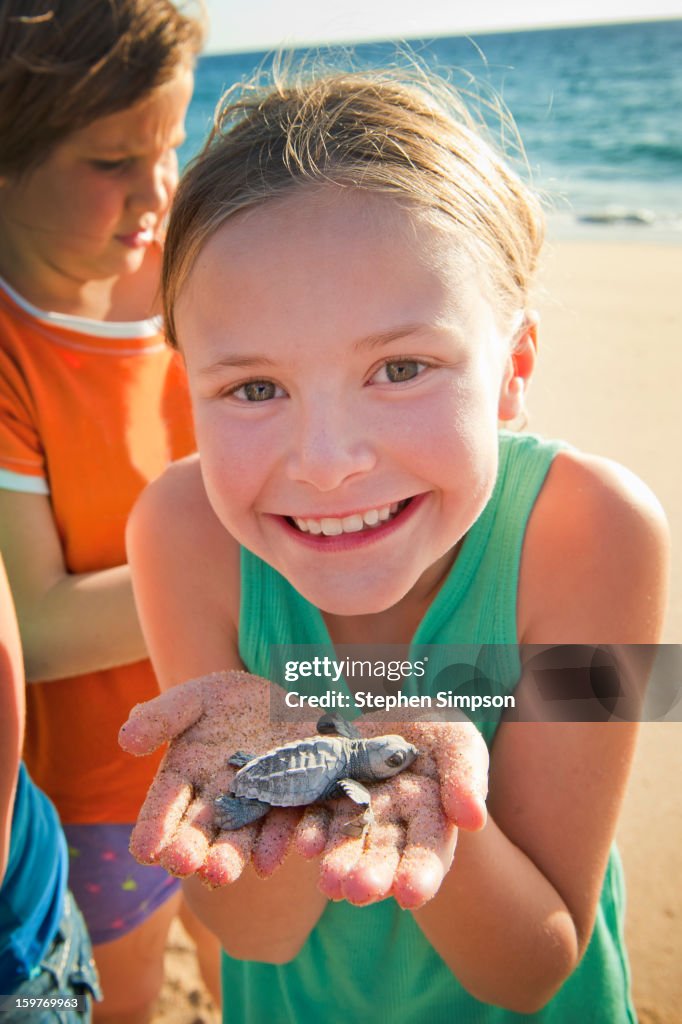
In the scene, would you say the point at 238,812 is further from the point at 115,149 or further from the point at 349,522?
the point at 115,149

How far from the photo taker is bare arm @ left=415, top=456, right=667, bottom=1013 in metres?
1.46

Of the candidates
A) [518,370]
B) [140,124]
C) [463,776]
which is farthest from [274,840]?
[140,124]

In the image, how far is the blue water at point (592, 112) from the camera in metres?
2.66

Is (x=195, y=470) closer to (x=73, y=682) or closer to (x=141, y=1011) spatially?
(x=73, y=682)

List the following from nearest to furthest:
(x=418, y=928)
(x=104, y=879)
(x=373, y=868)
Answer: (x=373, y=868) < (x=418, y=928) < (x=104, y=879)

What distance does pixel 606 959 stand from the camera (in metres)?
1.73

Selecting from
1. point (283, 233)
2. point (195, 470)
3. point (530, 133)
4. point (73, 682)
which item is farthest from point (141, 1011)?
point (530, 133)

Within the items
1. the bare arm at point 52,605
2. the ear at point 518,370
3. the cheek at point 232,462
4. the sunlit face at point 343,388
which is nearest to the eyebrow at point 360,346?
the sunlit face at point 343,388

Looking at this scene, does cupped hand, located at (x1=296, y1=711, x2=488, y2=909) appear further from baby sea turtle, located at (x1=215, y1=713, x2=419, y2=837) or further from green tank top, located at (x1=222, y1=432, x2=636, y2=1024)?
green tank top, located at (x1=222, y1=432, x2=636, y2=1024)

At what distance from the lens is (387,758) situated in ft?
4.18

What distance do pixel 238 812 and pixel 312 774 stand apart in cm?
13

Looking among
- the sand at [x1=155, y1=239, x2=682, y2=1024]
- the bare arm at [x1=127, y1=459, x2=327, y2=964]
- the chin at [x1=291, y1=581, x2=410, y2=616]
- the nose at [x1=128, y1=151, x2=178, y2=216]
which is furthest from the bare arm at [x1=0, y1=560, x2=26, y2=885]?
the sand at [x1=155, y1=239, x2=682, y2=1024]

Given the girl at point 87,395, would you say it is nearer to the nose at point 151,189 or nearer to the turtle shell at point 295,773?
the nose at point 151,189

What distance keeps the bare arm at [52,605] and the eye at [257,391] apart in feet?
2.96
